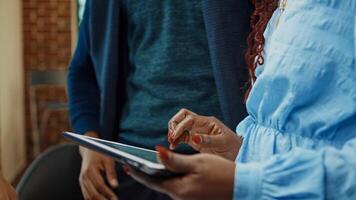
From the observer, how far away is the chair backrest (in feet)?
17.0

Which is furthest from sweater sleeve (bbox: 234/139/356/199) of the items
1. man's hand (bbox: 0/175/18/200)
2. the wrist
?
man's hand (bbox: 0/175/18/200)

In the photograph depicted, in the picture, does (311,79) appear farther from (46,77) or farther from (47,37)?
(47,37)

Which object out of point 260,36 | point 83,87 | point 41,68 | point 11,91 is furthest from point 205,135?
point 41,68

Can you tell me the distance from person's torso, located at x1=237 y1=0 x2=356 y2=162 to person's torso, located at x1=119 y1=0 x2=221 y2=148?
1.69ft

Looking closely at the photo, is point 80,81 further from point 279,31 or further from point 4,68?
point 4,68

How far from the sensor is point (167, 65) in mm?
1248

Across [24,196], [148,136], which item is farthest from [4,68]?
[148,136]

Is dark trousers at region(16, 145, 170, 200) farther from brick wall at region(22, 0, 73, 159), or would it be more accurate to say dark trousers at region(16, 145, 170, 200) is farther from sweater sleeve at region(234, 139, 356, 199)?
brick wall at region(22, 0, 73, 159)

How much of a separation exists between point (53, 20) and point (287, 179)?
4.99m

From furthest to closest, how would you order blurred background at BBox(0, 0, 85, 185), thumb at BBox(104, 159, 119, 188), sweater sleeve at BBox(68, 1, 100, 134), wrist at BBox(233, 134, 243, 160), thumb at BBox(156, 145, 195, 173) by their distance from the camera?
blurred background at BBox(0, 0, 85, 185), sweater sleeve at BBox(68, 1, 100, 134), thumb at BBox(104, 159, 119, 188), wrist at BBox(233, 134, 243, 160), thumb at BBox(156, 145, 195, 173)

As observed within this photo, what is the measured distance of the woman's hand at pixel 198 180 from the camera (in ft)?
1.83

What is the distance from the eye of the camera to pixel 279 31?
710mm

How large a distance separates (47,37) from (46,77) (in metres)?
0.44

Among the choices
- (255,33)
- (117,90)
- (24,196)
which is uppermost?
(255,33)
